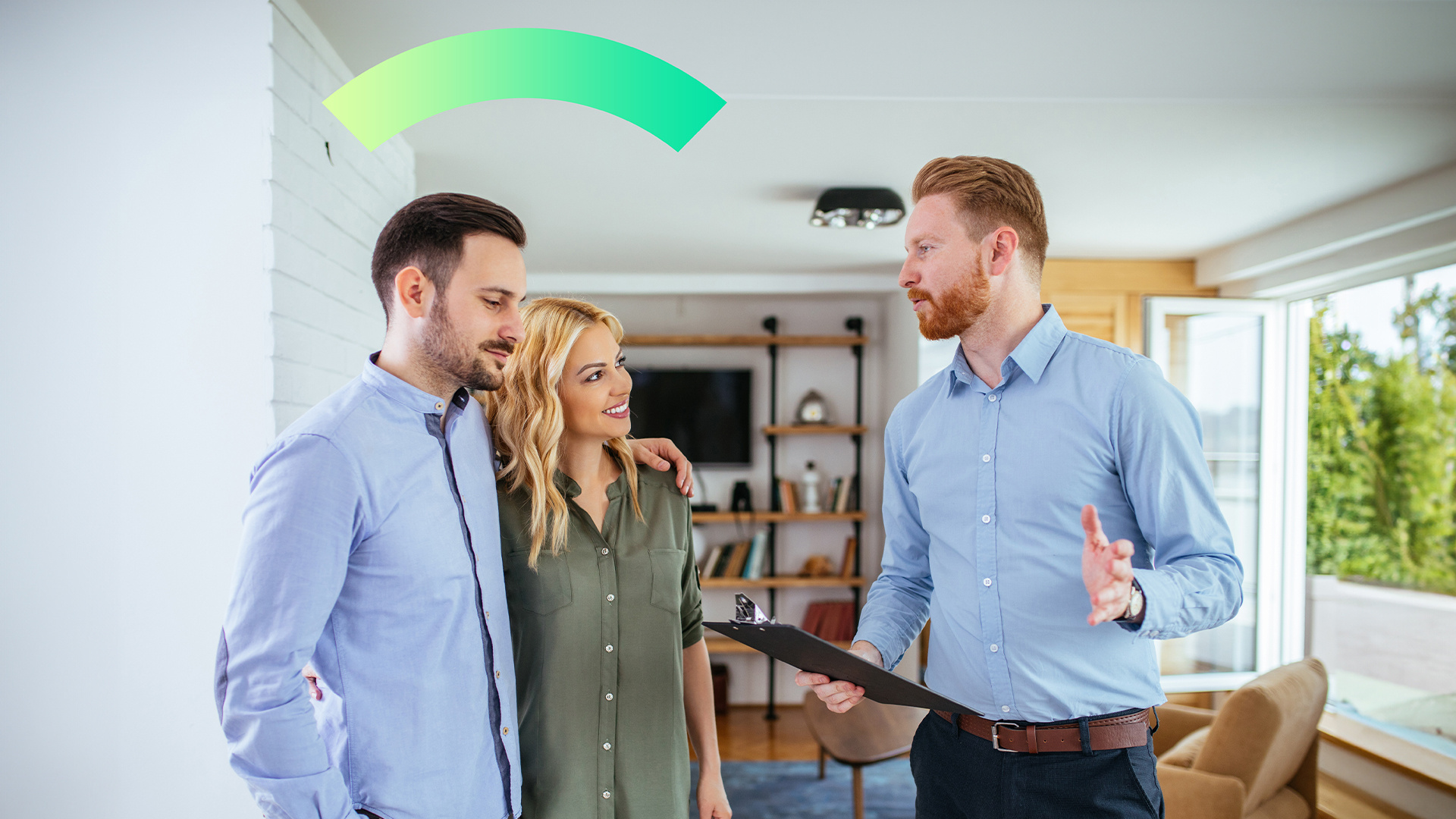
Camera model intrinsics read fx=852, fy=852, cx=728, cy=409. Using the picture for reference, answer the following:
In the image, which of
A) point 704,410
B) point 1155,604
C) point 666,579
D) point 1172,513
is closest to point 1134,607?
point 1155,604

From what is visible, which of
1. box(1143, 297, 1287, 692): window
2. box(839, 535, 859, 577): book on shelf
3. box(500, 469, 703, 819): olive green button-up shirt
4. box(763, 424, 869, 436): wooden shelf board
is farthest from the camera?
box(839, 535, 859, 577): book on shelf

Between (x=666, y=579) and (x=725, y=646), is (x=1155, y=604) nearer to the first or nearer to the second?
(x=666, y=579)

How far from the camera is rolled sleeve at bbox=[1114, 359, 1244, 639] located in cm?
110

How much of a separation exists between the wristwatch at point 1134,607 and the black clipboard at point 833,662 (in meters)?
0.24

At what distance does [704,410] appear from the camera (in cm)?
573

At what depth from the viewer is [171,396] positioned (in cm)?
168

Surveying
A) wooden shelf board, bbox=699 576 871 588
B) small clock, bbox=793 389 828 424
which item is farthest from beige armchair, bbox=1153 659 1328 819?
small clock, bbox=793 389 828 424

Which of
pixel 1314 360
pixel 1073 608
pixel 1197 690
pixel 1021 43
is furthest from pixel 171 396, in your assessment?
pixel 1314 360

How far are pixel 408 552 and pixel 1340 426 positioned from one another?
4617 mm

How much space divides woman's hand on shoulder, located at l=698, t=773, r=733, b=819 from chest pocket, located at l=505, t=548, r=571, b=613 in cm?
46

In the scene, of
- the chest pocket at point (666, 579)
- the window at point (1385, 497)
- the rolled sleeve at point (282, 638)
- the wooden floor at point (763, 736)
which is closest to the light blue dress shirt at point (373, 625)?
the rolled sleeve at point (282, 638)

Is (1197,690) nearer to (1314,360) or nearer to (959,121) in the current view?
(1314,360)

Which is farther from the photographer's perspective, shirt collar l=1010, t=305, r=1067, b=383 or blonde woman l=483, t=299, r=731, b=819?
blonde woman l=483, t=299, r=731, b=819

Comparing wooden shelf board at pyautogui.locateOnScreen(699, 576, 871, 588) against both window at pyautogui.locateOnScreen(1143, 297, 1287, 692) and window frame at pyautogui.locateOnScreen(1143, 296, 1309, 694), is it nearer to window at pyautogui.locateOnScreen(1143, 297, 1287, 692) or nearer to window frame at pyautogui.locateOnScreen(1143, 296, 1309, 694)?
window at pyautogui.locateOnScreen(1143, 297, 1287, 692)
